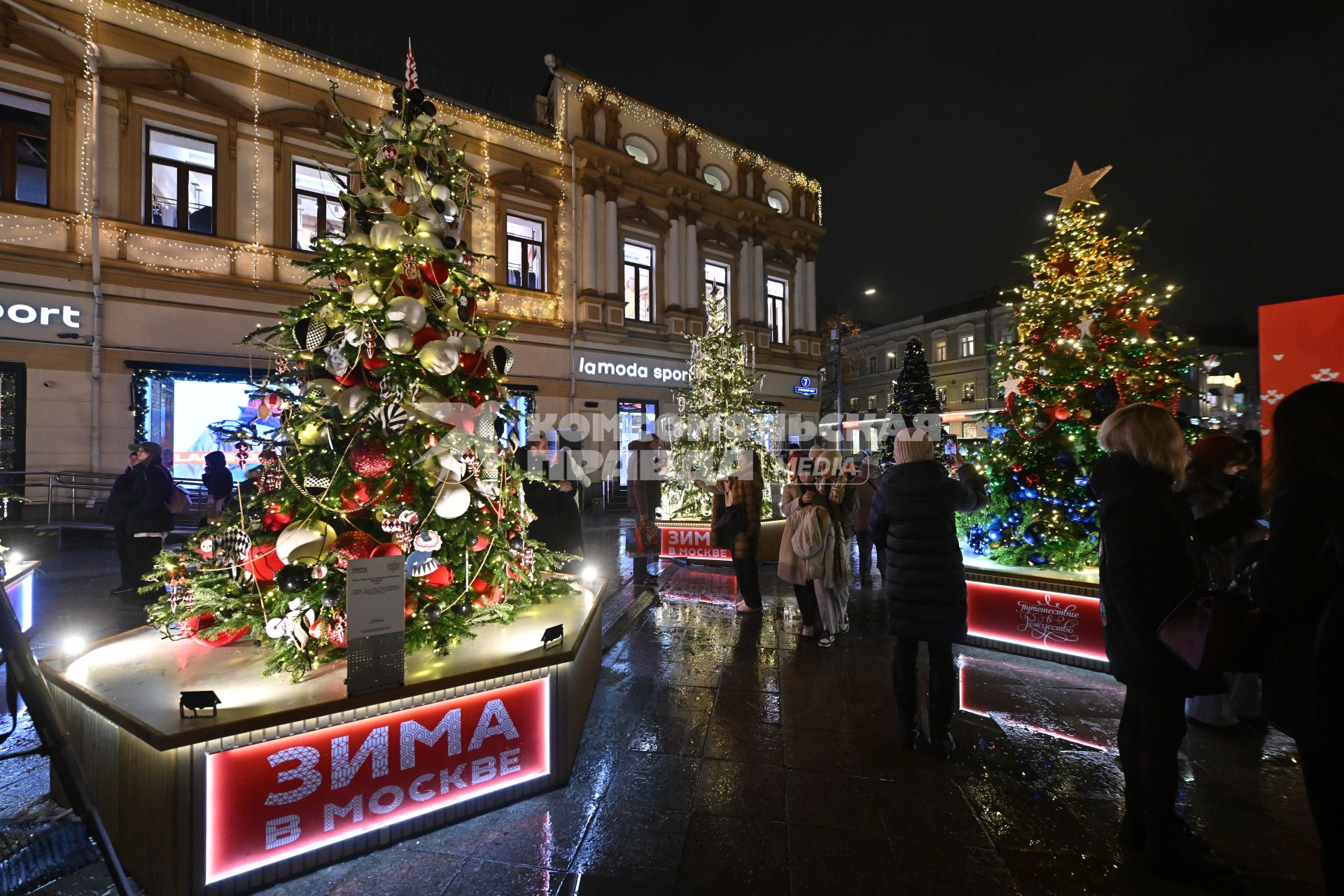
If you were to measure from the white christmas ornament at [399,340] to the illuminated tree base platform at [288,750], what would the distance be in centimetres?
171

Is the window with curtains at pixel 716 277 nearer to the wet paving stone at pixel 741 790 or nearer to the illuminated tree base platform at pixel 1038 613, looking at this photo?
the illuminated tree base platform at pixel 1038 613

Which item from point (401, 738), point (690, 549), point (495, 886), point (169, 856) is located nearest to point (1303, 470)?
point (495, 886)

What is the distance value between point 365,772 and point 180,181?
49.7 feet

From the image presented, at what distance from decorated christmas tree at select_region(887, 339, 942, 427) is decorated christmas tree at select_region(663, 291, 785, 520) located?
12.6 meters

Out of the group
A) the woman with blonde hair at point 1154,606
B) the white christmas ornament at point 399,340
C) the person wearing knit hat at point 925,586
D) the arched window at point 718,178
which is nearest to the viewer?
the woman with blonde hair at point 1154,606

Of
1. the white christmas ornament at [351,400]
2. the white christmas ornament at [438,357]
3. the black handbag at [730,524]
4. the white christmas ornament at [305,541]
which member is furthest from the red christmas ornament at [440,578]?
the black handbag at [730,524]

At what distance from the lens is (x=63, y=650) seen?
328 cm

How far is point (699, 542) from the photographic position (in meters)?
9.90

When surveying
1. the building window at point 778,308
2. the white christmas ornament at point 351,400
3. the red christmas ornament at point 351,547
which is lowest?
the red christmas ornament at point 351,547

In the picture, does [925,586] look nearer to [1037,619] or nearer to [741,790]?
[741,790]

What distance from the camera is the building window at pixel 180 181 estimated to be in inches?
481

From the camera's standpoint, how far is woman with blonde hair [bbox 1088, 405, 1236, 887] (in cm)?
254

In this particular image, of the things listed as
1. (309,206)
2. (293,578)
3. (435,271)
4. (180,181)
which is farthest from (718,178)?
(293,578)

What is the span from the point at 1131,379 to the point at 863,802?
521 cm
